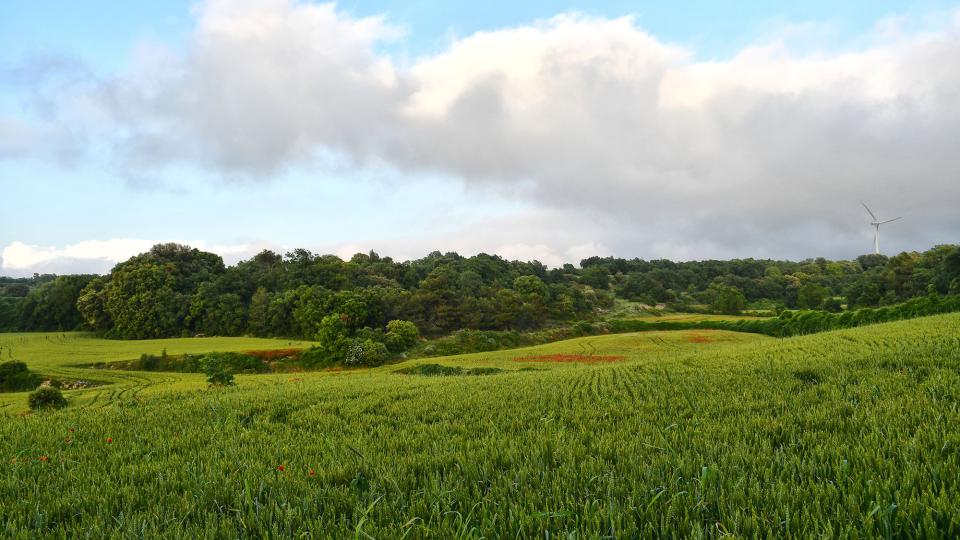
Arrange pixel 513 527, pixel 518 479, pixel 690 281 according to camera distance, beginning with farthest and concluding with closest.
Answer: pixel 690 281, pixel 518 479, pixel 513 527

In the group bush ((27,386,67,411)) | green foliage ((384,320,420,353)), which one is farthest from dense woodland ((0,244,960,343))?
bush ((27,386,67,411))

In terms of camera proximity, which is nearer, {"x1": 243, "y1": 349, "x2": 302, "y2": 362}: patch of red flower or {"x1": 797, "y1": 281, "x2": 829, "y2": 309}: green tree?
{"x1": 243, "y1": 349, "x2": 302, "y2": 362}: patch of red flower

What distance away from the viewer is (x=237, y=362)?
175 ft

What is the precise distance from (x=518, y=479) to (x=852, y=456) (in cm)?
310

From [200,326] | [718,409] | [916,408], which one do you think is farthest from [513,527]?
[200,326]

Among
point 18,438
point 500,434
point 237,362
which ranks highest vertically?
point 500,434

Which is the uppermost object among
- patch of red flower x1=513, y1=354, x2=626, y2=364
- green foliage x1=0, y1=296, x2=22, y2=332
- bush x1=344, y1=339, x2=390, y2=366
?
green foliage x1=0, y1=296, x2=22, y2=332

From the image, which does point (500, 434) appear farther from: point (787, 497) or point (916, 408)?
point (916, 408)

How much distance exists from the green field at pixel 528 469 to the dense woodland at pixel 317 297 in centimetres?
5755

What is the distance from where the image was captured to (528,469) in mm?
4438

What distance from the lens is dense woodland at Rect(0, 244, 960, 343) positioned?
8038 cm

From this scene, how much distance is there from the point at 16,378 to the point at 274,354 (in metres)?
23.2

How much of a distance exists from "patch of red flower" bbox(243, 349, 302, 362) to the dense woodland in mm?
4513

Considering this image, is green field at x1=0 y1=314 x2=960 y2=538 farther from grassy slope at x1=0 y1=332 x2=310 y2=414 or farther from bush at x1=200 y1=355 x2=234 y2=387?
grassy slope at x1=0 y1=332 x2=310 y2=414
